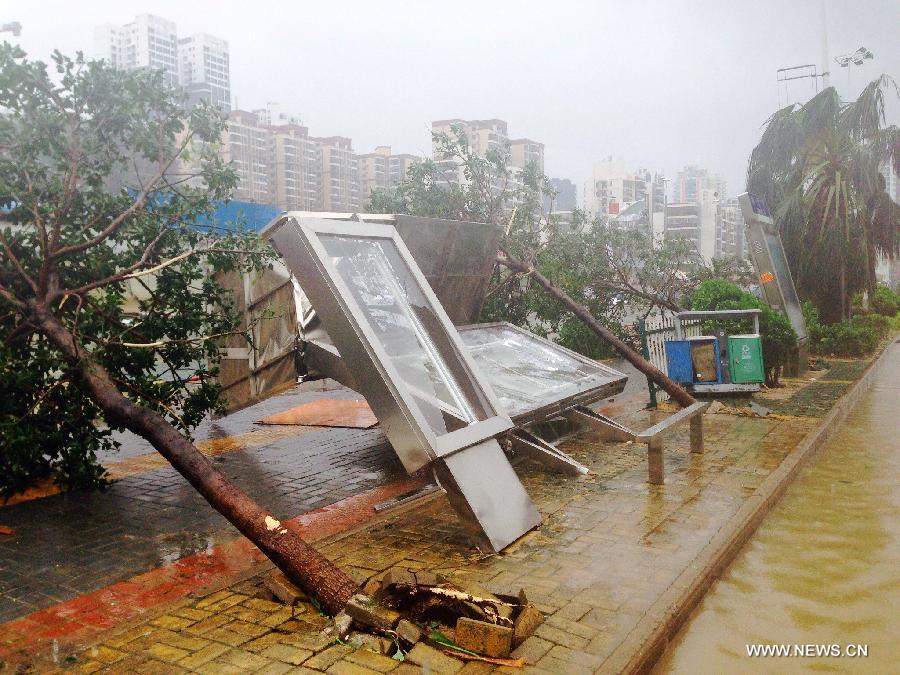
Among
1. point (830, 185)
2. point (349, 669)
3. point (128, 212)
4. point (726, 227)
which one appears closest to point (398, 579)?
point (349, 669)

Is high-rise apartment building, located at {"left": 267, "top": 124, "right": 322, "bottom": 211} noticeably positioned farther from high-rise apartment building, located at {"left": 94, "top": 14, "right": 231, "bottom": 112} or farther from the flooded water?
the flooded water

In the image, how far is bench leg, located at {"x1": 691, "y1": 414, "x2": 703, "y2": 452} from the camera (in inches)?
316

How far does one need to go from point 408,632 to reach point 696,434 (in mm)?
5267

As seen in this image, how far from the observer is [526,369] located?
8609 mm

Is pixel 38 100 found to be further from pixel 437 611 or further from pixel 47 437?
pixel 437 611

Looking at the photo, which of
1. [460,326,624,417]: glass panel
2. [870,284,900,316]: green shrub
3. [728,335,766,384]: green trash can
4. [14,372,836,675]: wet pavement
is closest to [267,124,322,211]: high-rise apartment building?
[870,284,900,316]: green shrub

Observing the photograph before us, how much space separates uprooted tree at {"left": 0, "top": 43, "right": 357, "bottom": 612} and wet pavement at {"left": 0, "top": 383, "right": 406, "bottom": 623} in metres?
0.47

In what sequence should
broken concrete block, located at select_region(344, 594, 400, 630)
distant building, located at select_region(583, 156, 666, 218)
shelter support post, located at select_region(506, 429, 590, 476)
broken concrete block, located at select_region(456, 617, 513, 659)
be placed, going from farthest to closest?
distant building, located at select_region(583, 156, 666, 218)
shelter support post, located at select_region(506, 429, 590, 476)
broken concrete block, located at select_region(344, 594, 400, 630)
broken concrete block, located at select_region(456, 617, 513, 659)

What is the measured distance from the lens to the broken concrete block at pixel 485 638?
356 cm

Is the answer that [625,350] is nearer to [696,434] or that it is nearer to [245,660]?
[696,434]

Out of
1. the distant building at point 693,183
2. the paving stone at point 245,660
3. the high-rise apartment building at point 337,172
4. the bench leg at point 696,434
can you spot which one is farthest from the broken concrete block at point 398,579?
the distant building at point 693,183

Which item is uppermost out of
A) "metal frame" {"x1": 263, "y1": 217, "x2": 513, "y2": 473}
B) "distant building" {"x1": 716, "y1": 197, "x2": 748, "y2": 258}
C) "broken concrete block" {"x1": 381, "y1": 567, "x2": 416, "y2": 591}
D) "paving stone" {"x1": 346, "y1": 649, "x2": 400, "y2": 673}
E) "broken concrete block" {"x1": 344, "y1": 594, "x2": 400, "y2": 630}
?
"distant building" {"x1": 716, "y1": 197, "x2": 748, "y2": 258}

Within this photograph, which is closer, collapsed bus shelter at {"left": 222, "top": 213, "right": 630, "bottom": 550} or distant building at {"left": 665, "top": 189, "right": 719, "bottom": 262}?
collapsed bus shelter at {"left": 222, "top": 213, "right": 630, "bottom": 550}

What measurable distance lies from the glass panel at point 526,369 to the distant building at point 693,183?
106 meters
